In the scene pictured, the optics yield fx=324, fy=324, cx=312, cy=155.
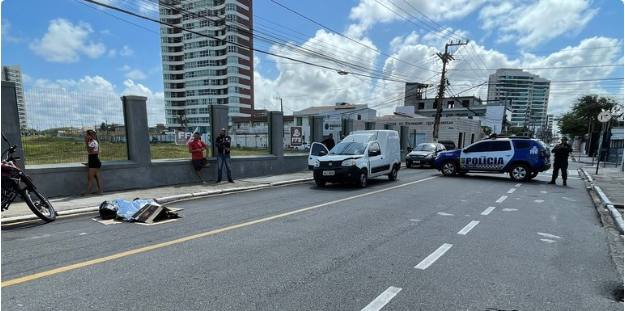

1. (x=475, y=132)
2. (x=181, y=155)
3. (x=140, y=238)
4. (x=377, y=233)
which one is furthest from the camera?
(x=475, y=132)

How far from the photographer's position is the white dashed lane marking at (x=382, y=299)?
10.2ft

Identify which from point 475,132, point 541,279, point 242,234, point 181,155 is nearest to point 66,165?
point 181,155

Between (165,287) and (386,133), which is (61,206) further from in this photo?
(386,133)

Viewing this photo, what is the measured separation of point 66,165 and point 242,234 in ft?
21.0

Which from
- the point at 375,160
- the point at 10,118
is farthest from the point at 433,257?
the point at 10,118

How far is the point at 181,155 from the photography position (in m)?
11.6

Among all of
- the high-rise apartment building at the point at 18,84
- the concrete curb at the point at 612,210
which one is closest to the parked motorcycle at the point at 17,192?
the high-rise apartment building at the point at 18,84

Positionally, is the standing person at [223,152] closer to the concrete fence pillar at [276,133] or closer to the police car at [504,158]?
the concrete fence pillar at [276,133]

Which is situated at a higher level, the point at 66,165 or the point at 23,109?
the point at 23,109

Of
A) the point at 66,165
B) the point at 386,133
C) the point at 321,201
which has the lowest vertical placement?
the point at 321,201

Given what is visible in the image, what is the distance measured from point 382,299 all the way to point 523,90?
8723cm

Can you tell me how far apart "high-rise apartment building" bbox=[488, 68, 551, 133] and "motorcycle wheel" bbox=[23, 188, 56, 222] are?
68.1 metres

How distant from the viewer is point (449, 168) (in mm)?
15102

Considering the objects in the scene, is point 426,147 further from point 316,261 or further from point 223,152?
point 316,261
